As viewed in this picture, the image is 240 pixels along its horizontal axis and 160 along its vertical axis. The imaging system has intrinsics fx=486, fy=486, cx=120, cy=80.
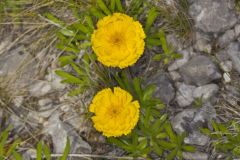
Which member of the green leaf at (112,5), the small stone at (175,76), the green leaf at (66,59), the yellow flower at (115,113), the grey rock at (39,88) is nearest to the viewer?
the yellow flower at (115,113)

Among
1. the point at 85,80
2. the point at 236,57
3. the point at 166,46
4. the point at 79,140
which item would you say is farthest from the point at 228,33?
the point at 79,140

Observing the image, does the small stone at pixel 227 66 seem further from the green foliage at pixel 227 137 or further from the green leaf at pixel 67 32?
the green leaf at pixel 67 32

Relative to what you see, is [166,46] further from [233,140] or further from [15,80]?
[15,80]

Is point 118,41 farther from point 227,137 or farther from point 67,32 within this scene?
point 227,137

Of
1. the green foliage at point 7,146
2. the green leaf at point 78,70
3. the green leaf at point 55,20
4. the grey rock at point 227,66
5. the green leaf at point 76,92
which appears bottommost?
the green foliage at point 7,146

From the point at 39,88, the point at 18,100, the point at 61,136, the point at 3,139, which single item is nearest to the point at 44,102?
the point at 39,88

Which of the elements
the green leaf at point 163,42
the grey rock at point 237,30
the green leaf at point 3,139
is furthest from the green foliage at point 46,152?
the grey rock at point 237,30

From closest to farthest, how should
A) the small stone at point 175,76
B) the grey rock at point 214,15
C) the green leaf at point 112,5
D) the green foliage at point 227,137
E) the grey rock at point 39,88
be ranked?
the green foliage at point 227,137
the grey rock at point 214,15
the small stone at point 175,76
the green leaf at point 112,5
the grey rock at point 39,88

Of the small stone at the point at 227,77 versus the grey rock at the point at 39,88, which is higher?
the small stone at the point at 227,77
